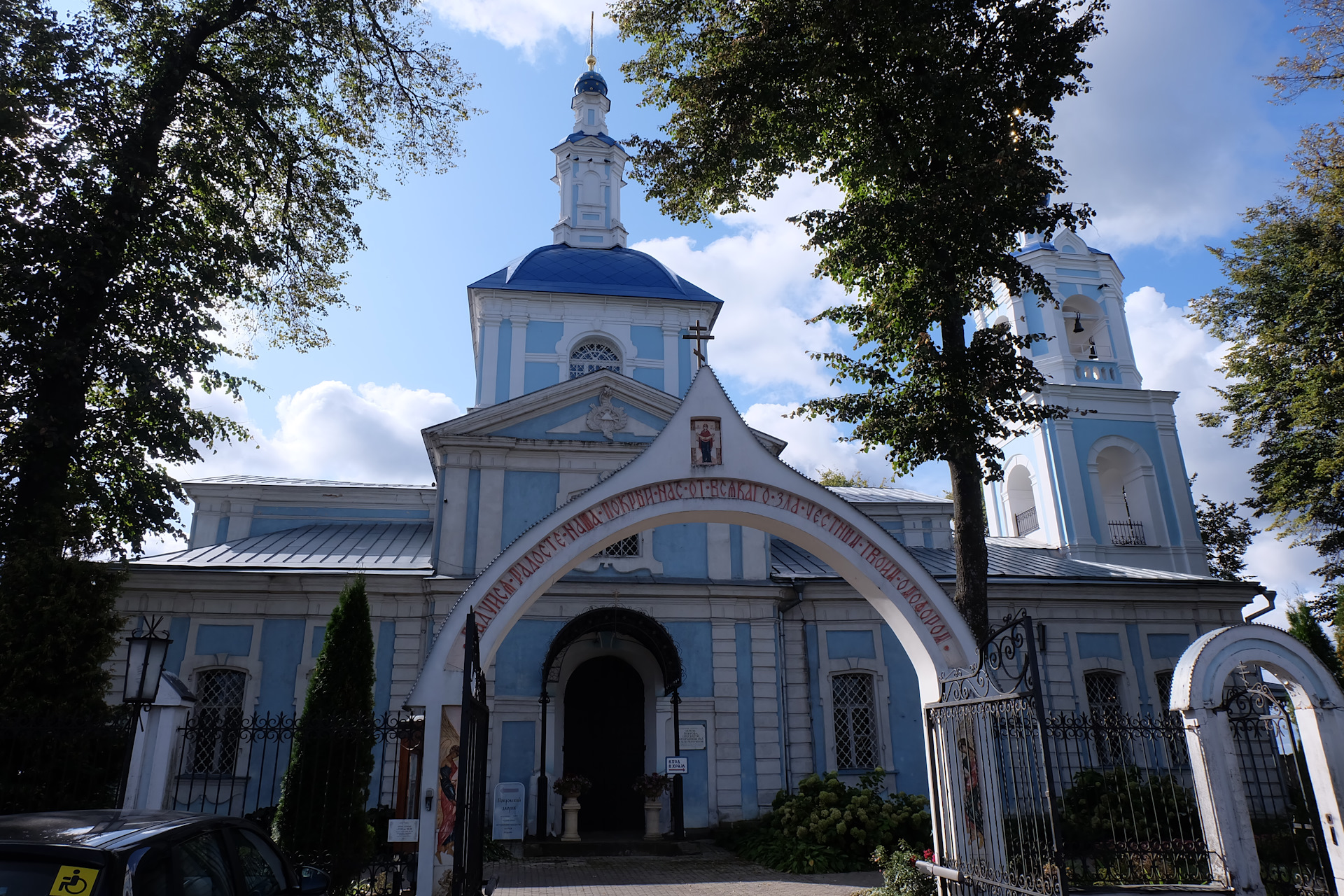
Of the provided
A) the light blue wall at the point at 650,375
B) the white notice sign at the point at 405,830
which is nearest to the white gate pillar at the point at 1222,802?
the white notice sign at the point at 405,830

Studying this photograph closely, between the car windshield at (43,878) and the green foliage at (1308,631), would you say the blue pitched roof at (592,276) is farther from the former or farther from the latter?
the car windshield at (43,878)

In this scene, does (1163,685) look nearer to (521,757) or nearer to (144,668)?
(521,757)

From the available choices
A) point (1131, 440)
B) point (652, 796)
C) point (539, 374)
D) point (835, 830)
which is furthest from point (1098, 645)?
point (539, 374)

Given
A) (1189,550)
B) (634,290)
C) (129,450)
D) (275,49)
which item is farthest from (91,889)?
(1189,550)

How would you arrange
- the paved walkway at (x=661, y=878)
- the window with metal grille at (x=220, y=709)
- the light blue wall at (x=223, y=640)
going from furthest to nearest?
the light blue wall at (x=223, y=640)
the window with metal grille at (x=220, y=709)
the paved walkway at (x=661, y=878)

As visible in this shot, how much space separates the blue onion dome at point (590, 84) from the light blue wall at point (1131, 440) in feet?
53.8

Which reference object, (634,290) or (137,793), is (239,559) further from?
(634,290)

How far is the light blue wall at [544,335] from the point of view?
65.2ft

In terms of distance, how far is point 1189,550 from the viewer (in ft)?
67.3

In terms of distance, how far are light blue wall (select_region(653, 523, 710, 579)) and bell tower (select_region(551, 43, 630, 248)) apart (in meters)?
9.84

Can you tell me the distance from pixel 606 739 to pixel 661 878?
4.57m

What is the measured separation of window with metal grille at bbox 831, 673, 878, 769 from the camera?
15.8 m

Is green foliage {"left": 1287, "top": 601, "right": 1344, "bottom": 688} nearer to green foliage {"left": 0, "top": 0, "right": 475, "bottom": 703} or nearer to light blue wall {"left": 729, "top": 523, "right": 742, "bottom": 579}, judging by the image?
light blue wall {"left": 729, "top": 523, "right": 742, "bottom": 579}

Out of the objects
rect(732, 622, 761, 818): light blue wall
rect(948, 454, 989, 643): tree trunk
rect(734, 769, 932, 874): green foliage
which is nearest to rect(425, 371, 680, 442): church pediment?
rect(732, 622, 761, 818): light blue wall
